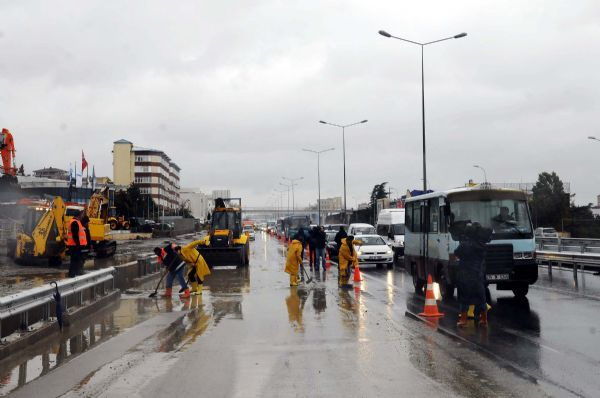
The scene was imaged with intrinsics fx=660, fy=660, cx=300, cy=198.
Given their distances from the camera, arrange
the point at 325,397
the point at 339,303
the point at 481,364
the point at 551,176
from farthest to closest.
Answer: the point at 551,176
the point at 339,303
the point at 481,364
the point at 325,397

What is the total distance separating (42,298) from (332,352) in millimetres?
5275

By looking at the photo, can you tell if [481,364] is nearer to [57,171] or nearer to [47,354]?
[47,354]

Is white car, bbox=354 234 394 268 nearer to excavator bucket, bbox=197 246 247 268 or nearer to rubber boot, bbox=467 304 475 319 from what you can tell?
excavator bucket, bbox=197 246 247 268

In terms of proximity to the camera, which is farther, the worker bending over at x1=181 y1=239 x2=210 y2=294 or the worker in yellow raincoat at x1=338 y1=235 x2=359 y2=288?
the worker in yellow raincoat at x1=338 y1=235 x2=359 y2=288

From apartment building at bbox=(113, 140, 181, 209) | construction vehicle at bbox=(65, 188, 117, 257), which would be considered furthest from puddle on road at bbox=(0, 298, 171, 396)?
apartment building at bbox=(113, 140, 181, 209)

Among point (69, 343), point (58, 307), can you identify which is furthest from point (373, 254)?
point (69, 343)

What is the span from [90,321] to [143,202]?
11265cm

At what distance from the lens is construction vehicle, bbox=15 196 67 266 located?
29.7 meters

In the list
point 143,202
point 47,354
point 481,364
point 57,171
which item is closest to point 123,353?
point 47,354

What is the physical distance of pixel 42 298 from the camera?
11.2 meters

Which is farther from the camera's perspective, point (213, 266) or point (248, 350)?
point (213, 266)

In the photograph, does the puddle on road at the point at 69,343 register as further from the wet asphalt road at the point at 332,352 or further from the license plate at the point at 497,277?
the license plate at the point at 497,277

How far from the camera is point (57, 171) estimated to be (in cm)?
15550

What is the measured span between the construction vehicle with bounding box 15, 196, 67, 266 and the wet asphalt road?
1575 centimetres
